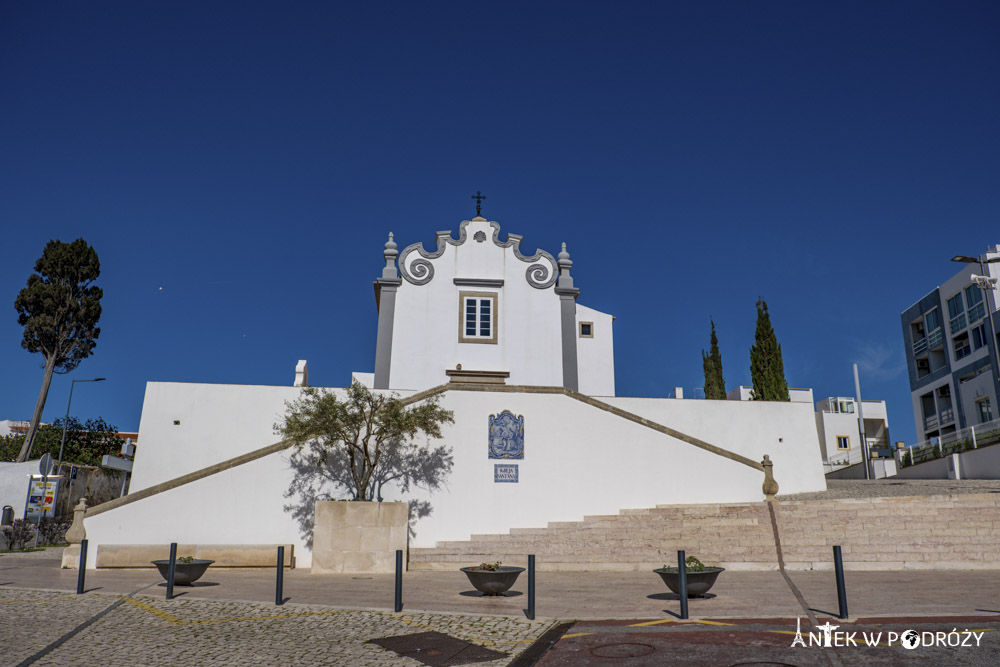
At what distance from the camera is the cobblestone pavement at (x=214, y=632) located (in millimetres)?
8078

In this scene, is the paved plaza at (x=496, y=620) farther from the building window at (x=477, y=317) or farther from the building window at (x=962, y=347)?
the building window at (x=962, y=347)

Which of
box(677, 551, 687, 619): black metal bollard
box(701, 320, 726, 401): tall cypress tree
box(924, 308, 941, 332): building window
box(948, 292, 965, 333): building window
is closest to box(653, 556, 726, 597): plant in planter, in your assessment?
box(677, 551, 687, 619): black metal bollard

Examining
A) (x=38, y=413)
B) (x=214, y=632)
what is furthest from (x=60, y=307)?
(x=214, y=632)

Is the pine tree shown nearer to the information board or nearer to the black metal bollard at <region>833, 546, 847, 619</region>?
the information board

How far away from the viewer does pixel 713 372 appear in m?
43.5

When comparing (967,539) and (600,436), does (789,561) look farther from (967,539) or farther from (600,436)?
(600,436)

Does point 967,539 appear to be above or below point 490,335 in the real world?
below

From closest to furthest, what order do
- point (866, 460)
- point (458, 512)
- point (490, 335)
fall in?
point (458, 512)
point (490, 335)
point (866, 460)

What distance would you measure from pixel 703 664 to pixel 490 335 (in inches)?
833

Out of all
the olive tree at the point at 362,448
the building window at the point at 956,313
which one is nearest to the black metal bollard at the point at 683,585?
the olive tree at the point at 362,448

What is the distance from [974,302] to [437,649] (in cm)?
4615

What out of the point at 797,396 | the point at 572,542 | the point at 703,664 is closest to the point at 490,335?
the point at 572,542

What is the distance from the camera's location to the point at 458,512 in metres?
19.4

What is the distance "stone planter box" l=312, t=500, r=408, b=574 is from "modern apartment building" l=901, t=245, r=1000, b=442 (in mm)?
35303
